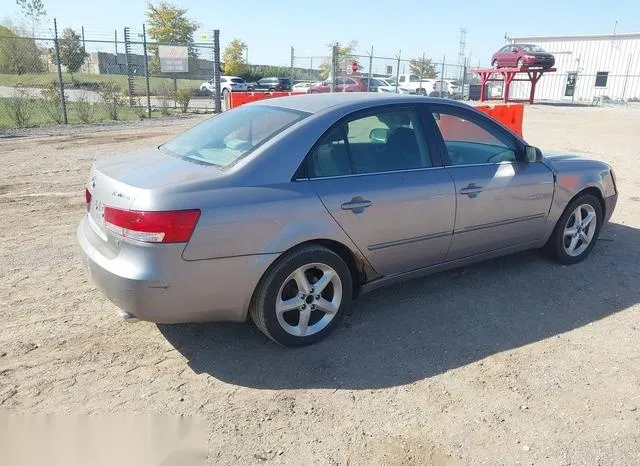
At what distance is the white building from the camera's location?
136 feet

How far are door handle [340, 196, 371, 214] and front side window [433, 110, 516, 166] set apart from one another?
40.3 inches

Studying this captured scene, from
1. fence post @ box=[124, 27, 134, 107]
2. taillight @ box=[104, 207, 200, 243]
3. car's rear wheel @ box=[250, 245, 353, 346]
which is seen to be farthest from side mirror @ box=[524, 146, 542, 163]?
fence post @ box=[124, 27, 134, 107]

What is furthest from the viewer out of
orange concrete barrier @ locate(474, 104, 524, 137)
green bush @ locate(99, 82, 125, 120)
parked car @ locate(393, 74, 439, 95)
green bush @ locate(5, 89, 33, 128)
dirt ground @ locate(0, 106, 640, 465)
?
parked car @ locate(393, 74, 439, 95)

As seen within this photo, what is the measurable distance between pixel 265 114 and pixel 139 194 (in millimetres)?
1246

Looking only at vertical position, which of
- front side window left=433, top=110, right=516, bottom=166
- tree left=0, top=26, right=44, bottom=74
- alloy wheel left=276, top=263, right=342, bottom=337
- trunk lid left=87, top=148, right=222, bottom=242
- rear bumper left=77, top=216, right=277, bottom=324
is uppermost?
tree left=0, top=26, right=44, bottom=74

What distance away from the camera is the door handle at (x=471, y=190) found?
400 cm

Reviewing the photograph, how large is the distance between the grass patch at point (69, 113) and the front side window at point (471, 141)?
13.2 meters

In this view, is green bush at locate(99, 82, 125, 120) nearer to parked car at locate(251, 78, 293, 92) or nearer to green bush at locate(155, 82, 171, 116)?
green bush at locate(155, 82, 171, 116)

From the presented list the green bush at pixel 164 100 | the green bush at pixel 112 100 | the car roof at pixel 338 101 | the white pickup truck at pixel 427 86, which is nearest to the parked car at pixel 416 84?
the white pickup truck at pixel 427 86

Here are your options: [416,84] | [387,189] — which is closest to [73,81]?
[416,84]

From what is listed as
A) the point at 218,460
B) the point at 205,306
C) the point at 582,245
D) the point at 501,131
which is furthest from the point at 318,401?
the point at 582,245

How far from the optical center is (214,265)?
300 cm

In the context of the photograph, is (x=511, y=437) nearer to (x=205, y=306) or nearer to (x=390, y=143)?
(x=205, y=306)

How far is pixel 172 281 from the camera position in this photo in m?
2.92
